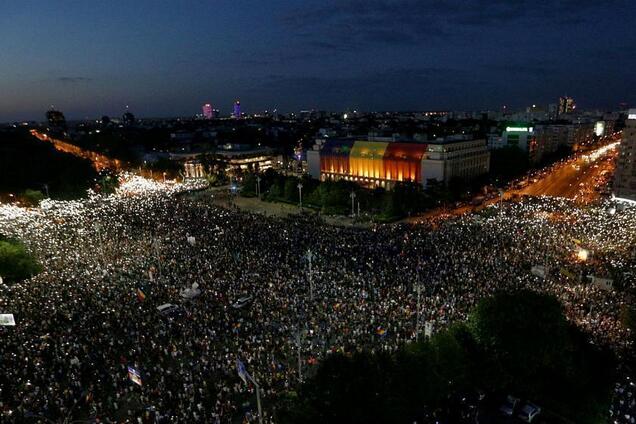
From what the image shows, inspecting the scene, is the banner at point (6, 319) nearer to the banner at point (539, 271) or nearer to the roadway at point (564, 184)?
the banner at point (539, 271)

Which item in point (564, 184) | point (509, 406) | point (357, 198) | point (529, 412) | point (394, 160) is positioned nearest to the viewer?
point (529, 412)

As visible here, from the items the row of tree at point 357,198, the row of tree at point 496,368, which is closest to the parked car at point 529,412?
the row of tree at point 496,368

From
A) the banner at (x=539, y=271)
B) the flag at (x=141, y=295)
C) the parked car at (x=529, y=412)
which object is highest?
the banner at (x=539, y=271)

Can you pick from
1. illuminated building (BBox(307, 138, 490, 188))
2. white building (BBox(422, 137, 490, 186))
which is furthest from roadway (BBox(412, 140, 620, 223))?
illuminated building (BBox(307, 138, 490, 188))

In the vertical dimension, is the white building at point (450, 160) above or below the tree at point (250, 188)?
above

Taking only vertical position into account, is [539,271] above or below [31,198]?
below

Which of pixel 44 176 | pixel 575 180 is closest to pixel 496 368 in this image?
pixel 575 180

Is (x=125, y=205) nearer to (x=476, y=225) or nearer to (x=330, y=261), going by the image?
(x=330, y=261)

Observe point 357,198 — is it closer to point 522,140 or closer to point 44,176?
point 44,176
